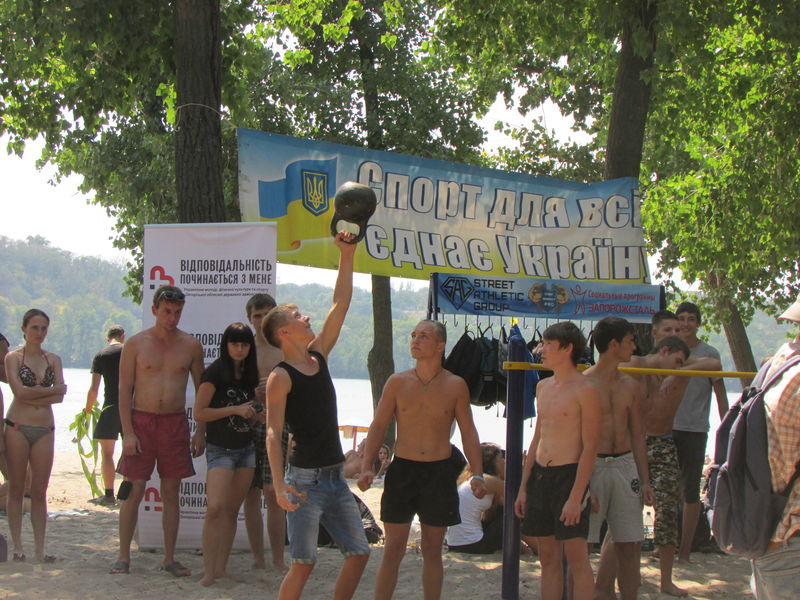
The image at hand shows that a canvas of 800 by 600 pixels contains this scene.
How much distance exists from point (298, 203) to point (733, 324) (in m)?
11.2

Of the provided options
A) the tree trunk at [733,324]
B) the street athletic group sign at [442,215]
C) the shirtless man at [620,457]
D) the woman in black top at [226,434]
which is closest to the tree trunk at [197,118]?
the street athletic group sign at [442,215]

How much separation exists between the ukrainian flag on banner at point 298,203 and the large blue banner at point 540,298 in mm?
1336

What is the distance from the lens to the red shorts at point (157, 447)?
6312mm

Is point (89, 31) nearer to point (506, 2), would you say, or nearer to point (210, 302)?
point (210, 302)

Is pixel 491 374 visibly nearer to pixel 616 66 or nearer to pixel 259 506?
pixel 259 506

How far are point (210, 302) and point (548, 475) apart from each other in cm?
313

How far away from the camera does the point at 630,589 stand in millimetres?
5359

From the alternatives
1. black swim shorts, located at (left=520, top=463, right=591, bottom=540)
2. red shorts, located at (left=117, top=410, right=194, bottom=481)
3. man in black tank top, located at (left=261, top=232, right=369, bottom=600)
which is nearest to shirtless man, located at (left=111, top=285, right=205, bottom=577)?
red shorts, located at (left=117, top=410, right=194, bottom=481)

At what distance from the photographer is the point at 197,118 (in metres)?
8.08

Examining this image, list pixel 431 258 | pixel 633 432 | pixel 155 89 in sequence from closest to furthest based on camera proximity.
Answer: pixel 633 432, pixel 431 258, pixel 155 89

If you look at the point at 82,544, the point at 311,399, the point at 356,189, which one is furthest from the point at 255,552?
the point at 356,189

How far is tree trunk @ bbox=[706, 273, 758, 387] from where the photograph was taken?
1611 centimetres

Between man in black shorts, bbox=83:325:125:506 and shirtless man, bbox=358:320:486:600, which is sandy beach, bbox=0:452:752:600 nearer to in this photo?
shirtless man, bbox=358:320:486:600

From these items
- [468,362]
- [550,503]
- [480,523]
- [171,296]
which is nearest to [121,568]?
[171,296]
